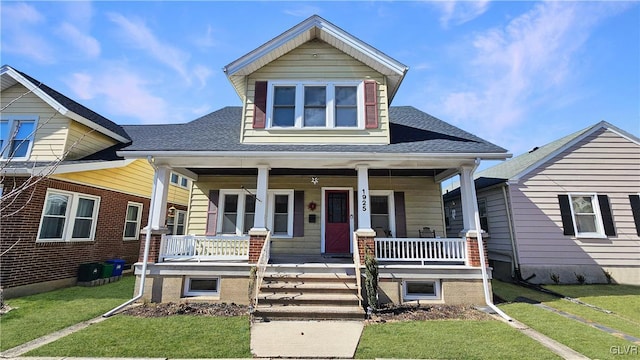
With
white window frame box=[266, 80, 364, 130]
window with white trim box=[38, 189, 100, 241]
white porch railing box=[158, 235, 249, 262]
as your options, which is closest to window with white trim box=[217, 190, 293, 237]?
white porch railing box=[158, 235, 249, 262]

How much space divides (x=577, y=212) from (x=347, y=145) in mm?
8678

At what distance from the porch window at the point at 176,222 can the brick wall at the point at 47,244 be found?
10.0ft

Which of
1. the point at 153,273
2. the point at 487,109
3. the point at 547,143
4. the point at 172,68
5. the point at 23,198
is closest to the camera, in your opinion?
the point at 153,273

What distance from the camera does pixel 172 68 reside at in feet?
30.6

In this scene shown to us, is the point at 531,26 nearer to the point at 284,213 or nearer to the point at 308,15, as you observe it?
the point at 308,15

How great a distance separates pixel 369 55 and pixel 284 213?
5.74 meters

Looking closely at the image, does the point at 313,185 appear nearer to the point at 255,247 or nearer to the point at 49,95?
the point at 255,247

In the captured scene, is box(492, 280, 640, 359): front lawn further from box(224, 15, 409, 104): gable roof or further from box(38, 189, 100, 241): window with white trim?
box(38, 189, 100, 241): window with white trim

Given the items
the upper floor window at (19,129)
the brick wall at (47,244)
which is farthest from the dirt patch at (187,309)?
the upper floor window at (19,129)

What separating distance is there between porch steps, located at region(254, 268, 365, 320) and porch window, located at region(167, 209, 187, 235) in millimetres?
9753

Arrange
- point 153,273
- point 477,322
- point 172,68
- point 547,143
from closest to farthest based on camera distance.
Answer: point 477,322
point 153,273
point 172,68
point 547,143

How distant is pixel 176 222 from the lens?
580 inches

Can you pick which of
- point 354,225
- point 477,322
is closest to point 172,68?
point 354,225

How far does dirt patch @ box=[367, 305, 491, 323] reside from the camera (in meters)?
6.01
